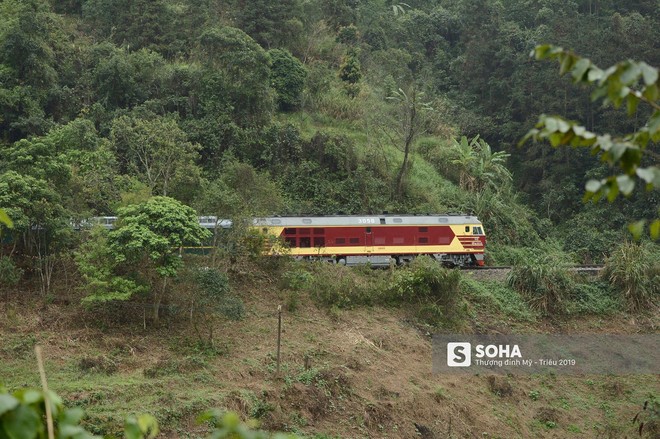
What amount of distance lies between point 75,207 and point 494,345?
10.8m

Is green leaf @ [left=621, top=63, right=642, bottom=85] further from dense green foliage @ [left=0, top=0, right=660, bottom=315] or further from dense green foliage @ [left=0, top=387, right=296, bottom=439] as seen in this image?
dense green foliage @ [left=0, top=0, right=660, bottom=315]

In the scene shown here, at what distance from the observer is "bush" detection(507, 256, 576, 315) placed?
20500 millimetres

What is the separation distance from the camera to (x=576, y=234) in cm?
2566

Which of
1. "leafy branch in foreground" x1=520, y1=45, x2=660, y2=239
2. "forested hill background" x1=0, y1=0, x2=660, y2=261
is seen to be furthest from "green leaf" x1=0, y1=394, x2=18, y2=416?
"forested hill background" x1=0, y1=0, x2=660, y2=261

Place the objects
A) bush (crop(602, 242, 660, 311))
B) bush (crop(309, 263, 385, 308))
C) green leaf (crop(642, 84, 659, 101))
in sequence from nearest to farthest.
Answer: green leaf (crop(642, 84, 659, 101))
bush (crop(309, 263, 385, 308))
bush (crop(602, 242, 660, 311))

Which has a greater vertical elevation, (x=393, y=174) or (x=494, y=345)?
(x=393, y=174)

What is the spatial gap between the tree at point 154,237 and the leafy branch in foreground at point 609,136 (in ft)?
42.8

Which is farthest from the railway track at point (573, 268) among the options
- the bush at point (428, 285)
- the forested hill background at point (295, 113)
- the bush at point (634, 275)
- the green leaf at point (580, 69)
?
the green leaf at point (580, 69)

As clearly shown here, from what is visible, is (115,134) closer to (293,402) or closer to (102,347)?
(102,347)

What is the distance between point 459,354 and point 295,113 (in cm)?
1478

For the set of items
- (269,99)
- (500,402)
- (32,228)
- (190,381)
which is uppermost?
(269,99)

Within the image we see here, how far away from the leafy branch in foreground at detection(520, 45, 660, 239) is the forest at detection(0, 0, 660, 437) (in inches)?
401

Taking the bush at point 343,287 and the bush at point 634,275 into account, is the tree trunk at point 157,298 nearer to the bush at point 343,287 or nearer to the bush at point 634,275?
the bush at point 343,287

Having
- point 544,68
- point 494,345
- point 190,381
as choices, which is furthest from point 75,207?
point 544,68
